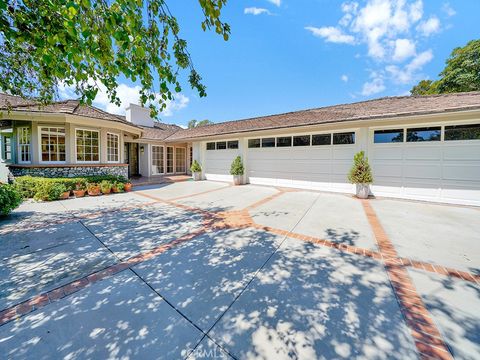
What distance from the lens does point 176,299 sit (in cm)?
238

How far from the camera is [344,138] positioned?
888 centimetres

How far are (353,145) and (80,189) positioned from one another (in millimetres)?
12065

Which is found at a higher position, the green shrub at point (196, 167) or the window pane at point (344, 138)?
the window pane at point (344, 138)

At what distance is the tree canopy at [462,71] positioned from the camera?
16562 mm

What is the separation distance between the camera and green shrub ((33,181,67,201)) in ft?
24.4

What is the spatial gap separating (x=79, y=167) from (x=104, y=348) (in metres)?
10.6

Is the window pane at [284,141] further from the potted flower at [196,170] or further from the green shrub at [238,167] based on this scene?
the potted flower at [196,170]

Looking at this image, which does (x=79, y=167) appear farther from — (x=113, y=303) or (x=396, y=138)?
(x=396, y=138)

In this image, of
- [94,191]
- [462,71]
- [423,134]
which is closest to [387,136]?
[423,134]

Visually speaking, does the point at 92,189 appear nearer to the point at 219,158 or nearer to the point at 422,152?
the point at 219,158

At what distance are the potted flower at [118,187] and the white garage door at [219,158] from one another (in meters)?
5.85

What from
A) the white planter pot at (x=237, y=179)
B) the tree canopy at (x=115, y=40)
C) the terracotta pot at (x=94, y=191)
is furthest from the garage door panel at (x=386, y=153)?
the terracotta pot at (x=94, y=191)

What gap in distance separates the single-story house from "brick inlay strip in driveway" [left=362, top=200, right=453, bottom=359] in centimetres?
570

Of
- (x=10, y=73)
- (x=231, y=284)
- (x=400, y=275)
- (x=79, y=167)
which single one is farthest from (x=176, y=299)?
(x=79, y=167)
